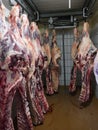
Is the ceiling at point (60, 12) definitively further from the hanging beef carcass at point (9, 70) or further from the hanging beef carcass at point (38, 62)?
the hanging beef carcass at point (9, 70)

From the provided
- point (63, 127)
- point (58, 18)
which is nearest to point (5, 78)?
point (63, 127)

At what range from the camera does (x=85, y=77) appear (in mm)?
3070

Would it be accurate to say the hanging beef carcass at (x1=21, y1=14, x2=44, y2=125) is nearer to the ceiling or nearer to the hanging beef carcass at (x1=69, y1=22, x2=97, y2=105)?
the hanging beef carcass at (x1=69, y1=22, x2=97, y2=105)

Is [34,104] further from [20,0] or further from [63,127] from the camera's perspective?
[20,0]

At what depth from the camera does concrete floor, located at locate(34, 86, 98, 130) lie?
2455 millimetres

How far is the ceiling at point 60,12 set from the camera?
11.6ft

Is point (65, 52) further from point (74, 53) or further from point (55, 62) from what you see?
point (74, 53)

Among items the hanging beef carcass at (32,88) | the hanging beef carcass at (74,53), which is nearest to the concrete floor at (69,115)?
the hanging beef carcass at (32,88)

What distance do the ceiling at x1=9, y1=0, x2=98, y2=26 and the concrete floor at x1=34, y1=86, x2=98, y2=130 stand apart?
1352 millimetres

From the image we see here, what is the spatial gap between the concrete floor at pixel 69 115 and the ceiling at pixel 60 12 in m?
1.35

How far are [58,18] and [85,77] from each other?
140cm

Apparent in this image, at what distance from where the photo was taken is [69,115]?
287 cm

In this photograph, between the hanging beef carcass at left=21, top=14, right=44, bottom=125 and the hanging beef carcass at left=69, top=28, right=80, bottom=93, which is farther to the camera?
the hanging beef carcass at left=69, top=28, right=80, bottom=93

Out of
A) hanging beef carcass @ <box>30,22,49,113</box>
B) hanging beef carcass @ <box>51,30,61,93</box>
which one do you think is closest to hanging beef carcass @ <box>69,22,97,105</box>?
hanging beef carcass @ <box>30,22,49,113</box>
